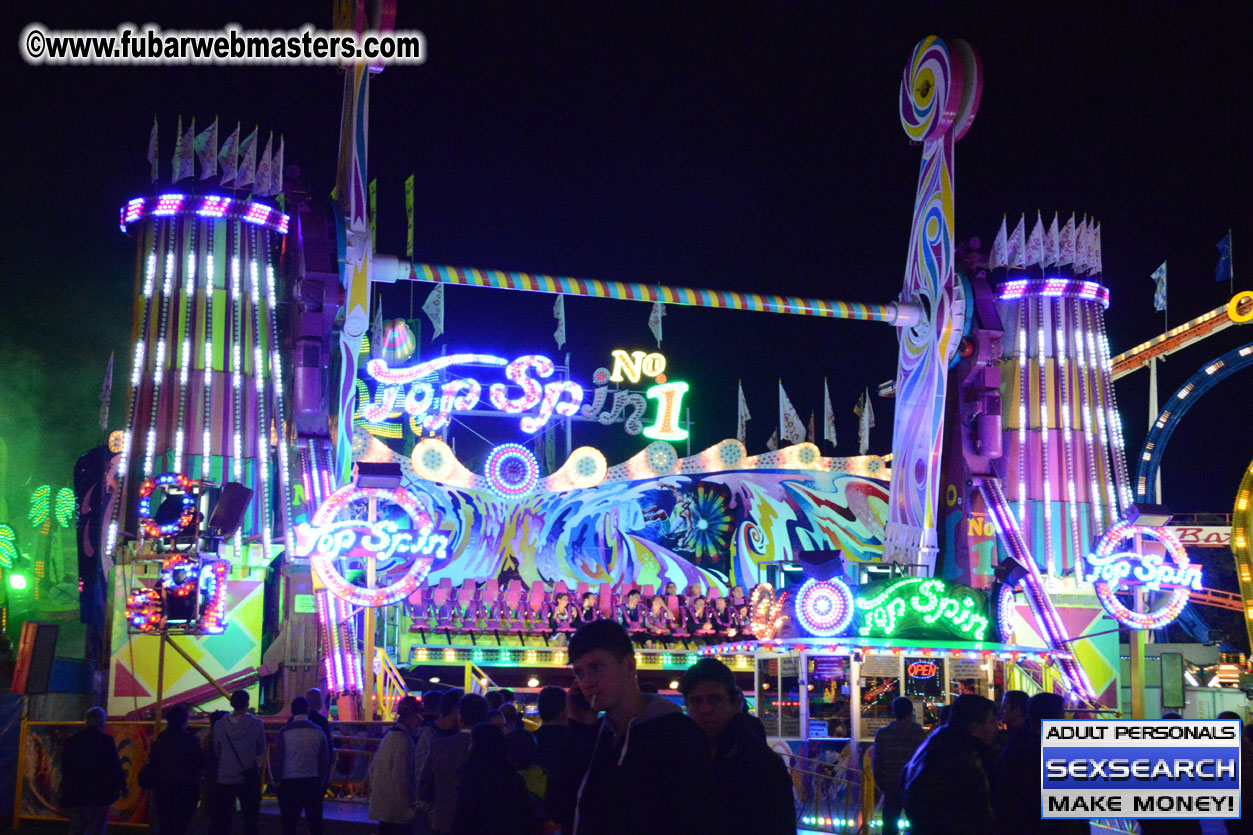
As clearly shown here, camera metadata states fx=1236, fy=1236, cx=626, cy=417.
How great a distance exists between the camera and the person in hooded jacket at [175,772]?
10938 millimetres

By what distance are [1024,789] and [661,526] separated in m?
22.2

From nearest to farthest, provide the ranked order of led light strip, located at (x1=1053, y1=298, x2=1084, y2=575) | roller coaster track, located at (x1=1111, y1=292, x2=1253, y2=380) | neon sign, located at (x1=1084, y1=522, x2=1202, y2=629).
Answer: neon sign, located at (x1=1084, y1=522, x2=1202, y2=629) → led light strip, located at (x1=1053, y1=298, x2=1084, y2=575) → roller coaster track, located at (x1=1111, y1=292, x2=1253, y2=380)

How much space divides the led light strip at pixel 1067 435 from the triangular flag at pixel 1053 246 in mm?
896

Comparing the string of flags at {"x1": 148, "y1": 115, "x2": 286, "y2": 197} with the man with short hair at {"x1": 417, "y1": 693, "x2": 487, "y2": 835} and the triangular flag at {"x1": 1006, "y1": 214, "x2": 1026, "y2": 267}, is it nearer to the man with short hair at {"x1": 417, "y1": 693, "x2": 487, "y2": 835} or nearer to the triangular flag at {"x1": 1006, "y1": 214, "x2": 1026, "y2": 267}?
the triangular flag at {"x1": 1006, "y1": 214, "x2": 1026, "y2": 267}

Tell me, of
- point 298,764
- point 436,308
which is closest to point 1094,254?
point 436,308

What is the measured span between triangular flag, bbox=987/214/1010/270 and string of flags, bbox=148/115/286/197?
548 inches

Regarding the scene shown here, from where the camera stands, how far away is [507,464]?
26.3 m

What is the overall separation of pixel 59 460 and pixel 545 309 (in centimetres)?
1749

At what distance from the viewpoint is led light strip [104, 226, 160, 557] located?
2186cm

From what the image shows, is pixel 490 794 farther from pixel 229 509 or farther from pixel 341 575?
pixel 341 575

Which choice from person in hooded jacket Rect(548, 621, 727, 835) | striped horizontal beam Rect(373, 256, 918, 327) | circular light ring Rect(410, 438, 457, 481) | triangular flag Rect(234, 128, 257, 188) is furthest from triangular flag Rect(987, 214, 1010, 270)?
person in hooded jacket Rect(548, 621, 727, 835)

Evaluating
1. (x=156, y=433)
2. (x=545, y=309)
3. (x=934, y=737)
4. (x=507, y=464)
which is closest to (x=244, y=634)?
(x=156, y=433)

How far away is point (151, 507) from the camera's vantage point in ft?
52.9

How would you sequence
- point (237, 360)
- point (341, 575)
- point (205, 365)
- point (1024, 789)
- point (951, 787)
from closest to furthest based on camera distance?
point (951, 787), point (1024, 789), point (341, 575), point (205, 365), point (237, 360)
